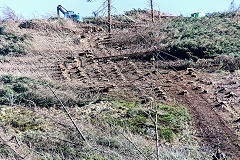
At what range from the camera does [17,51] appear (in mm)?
16281

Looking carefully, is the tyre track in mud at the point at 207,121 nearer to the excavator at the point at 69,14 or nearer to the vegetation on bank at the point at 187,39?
the vegetation on bank at the point at 187,39

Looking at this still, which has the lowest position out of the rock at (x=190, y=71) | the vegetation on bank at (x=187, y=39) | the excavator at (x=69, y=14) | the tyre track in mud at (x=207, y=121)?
the tyre track in mud at (x=207, y=121)

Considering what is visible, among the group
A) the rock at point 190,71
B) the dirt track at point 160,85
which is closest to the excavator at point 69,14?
the dirt track at point 160,85

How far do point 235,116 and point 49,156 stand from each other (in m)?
5.58

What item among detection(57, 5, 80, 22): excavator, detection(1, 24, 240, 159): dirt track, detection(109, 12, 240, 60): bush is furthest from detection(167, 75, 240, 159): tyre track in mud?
detection(57, 5, 80, 22): excavator

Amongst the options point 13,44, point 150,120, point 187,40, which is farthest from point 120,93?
point 13,44

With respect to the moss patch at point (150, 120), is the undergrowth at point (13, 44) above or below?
above

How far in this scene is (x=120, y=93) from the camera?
33.3 feet

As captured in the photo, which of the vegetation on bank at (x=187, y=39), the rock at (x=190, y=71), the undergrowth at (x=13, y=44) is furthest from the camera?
the undergrowth at (x=13, y=44)

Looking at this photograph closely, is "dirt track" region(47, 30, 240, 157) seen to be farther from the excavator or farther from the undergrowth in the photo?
the excavator

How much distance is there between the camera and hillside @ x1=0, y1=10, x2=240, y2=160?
217 inches

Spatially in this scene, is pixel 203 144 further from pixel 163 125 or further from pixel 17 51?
pixel 17 51

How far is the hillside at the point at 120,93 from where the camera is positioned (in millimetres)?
5512

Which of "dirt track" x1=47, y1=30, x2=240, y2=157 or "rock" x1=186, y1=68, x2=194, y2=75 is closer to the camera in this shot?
"dirt track" x1=47, y1=30, x2=240, y2=157
